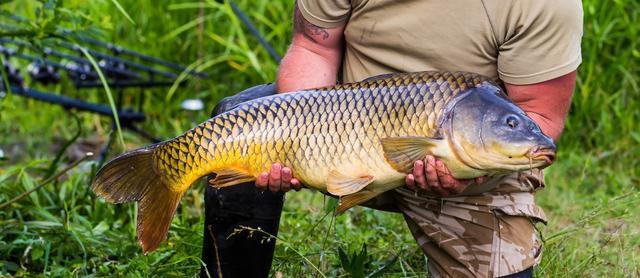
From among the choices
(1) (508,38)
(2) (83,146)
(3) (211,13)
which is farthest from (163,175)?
(3) (211,13)

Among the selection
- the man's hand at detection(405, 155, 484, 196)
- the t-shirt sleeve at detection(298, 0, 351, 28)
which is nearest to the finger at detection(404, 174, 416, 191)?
the man's hand at detection(405, 155, 484, 196)

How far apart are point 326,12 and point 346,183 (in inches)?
23.0

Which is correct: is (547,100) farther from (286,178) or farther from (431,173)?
(286,178)

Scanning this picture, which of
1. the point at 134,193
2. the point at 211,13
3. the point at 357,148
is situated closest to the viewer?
the point at 357,148

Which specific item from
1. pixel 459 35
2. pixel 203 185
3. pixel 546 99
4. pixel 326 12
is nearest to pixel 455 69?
pixel 459 35

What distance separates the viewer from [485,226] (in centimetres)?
272

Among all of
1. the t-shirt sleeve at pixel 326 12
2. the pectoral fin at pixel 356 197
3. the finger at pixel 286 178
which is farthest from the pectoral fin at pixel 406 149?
the t-shirt sleeve at pixel 326 12

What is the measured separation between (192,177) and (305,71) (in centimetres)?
52

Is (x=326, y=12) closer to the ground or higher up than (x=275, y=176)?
higher up

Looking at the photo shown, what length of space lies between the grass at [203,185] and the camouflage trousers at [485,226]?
0.61 feet

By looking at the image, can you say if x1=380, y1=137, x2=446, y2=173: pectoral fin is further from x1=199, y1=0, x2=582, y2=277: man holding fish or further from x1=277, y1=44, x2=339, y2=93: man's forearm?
x1=277, y1=44, x2=339, y2=93: man's forearm

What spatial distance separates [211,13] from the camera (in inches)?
239

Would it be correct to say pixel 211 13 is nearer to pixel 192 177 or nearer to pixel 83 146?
pixel 83 146

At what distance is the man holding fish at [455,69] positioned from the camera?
8.36 ft
